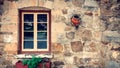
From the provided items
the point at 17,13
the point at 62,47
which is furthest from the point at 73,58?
the point at 17,13

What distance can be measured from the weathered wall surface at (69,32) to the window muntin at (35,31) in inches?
11.0

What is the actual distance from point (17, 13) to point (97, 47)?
2533 mm

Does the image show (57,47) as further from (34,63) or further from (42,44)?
(34,63)

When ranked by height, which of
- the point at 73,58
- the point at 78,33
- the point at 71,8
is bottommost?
the point at 73,58

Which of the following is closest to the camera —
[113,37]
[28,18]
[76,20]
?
[113,37]

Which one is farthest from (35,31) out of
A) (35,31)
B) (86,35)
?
(86,35)

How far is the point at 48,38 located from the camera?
1005 cm

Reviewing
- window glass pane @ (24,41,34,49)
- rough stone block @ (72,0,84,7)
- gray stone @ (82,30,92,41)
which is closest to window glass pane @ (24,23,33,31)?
window glass pane @ (24,41,34,49)

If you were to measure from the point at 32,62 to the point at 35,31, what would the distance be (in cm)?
95

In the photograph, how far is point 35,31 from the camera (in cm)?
1006

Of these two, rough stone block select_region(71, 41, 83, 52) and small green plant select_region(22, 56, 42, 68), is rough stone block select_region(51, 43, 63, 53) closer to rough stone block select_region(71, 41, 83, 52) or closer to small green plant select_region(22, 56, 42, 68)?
rough stone block select_region(71, 41, 83, 52)

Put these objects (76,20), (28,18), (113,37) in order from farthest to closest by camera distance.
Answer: (28,18) → (76,20) → (113,37)

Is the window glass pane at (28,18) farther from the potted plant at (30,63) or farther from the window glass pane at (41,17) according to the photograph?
the potted plant at (30,63)

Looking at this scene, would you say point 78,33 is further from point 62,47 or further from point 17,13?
point 17,13
